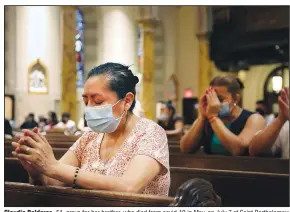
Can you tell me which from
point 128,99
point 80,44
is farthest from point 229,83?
point 80,44

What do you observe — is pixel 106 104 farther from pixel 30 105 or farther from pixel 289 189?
pixel 30 105

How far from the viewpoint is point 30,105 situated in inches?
274

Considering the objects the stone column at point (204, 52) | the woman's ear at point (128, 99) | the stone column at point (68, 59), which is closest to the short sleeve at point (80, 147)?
the woman's ear at point (128, 99)

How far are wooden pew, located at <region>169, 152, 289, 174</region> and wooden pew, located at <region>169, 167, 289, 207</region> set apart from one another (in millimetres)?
293

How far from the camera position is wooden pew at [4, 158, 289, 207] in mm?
1504

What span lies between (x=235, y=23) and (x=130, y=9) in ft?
5.23

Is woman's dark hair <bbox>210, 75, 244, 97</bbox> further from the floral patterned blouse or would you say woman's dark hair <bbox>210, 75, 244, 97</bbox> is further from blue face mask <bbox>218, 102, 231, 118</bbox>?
the floral patterned blouse

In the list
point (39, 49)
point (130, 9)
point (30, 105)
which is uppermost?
point (130, 9)

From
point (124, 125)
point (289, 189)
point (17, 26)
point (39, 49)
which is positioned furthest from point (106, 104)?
point (39, 49)

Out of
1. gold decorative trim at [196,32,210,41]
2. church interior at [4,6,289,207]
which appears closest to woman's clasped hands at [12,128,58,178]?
church interior at [4,6,289,207]

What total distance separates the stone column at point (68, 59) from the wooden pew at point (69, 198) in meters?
4.93

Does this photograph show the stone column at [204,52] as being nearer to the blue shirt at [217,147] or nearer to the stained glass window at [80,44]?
the stained glass window at [80,44]

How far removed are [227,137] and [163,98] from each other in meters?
7.66

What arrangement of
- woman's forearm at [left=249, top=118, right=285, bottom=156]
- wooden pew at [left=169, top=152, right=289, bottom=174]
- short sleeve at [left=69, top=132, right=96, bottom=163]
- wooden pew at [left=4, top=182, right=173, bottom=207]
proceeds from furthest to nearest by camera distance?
1. wooden pew at [left=169, top=152, right=289, bottom=174]
2. woman's forearm at [left=249, top=118, right=285, bottom=156]
3. short sleeve at [left=69, top=132, right=96, bottom=163]
4. wooden pew at [left=4, top=182, right=173, bottom=207]
